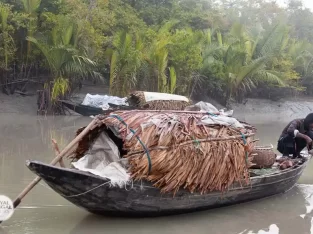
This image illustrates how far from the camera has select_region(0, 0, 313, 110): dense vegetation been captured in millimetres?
16766

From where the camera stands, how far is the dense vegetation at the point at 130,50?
16.8m

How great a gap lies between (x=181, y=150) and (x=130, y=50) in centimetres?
1202

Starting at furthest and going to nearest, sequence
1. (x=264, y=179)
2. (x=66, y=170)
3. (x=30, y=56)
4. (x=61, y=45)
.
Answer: (x=30, y=56) < (x=61, y=45) < (x=264, y=179) < (x=66, y=170)

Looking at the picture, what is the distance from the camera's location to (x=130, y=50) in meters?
16.9

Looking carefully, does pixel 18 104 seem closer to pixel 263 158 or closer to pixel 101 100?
pixel 101 100

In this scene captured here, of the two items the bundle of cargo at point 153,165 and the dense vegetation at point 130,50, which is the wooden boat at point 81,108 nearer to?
the dense vegetation at point 130,50

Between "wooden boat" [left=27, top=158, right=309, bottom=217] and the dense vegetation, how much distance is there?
1150 centimetres

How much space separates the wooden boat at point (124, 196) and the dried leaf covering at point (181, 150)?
0.14 meters

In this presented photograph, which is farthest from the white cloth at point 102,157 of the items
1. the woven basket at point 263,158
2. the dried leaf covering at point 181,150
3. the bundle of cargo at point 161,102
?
the bundle of cargo at point 161,102

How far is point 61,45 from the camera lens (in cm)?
1605

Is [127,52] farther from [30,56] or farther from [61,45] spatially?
[30,56]

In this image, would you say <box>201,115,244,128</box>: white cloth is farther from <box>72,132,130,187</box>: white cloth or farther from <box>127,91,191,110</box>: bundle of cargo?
<box>127,91,191,110</box>: bundle of cargo

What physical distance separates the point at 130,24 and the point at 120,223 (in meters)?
15.7

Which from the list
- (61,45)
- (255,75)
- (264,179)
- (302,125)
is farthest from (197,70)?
(264,179)
